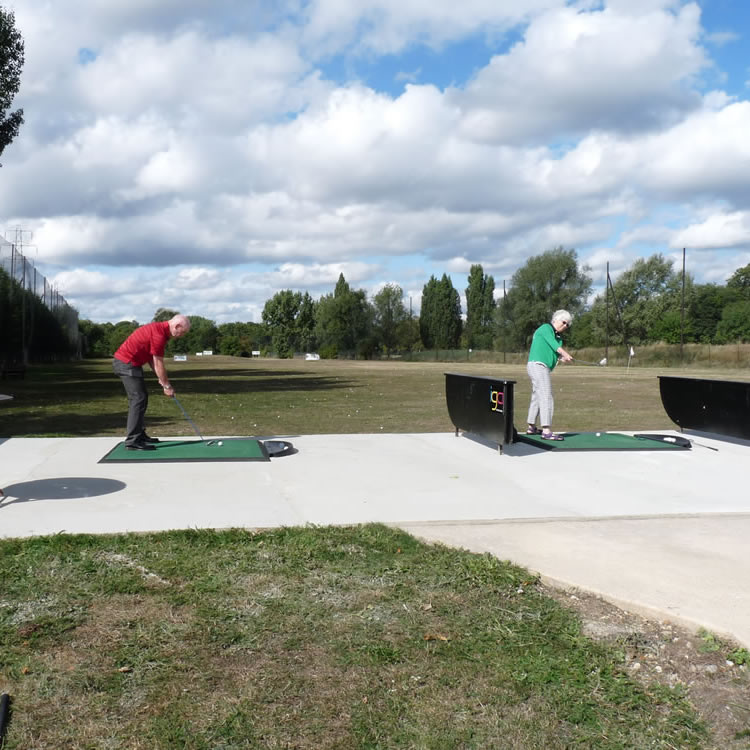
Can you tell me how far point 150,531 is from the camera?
227 inches

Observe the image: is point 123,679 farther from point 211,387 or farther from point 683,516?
point 211,387

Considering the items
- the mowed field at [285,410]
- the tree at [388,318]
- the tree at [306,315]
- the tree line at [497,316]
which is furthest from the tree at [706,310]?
the mowed field at [285,410]

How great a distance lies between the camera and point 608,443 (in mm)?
10641

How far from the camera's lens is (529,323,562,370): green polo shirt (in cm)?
1077

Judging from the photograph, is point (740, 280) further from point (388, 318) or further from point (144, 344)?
point (144, 344)

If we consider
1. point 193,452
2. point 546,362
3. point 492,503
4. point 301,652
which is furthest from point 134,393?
point 301,652

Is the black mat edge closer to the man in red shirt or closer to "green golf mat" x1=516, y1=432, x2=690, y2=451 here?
"green golf mat" x1=516, y1=432, x2=690, y2=451

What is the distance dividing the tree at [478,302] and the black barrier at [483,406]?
9098cm

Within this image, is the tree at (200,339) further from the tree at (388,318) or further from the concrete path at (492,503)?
the concrete path at (492,503)

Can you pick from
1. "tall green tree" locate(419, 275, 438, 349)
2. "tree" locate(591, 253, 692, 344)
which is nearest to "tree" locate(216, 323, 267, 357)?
"tall green tree" locate(419, 275, 438, 349)

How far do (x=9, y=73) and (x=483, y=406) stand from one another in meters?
21.0

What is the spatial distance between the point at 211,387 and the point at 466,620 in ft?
76.4

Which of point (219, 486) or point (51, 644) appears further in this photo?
point (219, 486)

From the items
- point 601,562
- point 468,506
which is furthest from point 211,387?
point 601,562
